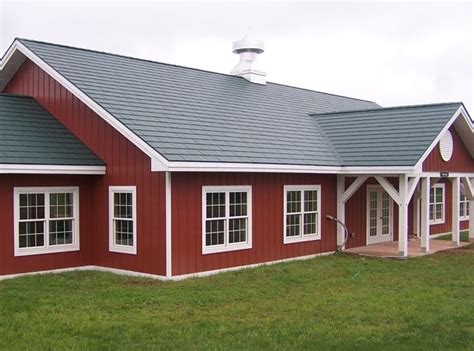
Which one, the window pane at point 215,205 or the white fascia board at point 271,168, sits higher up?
the white fascia board at point 271,168

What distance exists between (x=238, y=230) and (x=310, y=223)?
285 centimetres

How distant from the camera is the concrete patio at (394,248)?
16047mm

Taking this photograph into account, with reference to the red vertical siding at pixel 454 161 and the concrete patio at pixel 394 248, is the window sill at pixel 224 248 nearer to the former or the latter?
the concrete patio at pixel 394 248

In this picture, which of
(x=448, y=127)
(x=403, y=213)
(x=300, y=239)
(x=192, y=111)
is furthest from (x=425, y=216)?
(x=192, y=111)

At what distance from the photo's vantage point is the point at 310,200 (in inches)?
628

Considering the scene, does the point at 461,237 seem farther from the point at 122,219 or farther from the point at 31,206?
the point at 31,206

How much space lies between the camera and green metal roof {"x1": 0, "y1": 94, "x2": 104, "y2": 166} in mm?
12312

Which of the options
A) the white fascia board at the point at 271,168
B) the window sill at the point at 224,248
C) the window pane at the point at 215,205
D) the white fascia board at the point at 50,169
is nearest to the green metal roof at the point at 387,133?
the white fascia board at the point at 271,168

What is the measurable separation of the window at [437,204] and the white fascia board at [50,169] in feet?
41.0

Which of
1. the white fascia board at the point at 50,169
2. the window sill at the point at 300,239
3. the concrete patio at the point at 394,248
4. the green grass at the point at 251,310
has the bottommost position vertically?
the green grass at the point at 251,310

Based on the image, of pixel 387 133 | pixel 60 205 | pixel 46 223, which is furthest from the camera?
pixel 387 133

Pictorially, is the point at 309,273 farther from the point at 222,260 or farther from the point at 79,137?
the point at 79,137

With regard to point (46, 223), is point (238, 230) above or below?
below

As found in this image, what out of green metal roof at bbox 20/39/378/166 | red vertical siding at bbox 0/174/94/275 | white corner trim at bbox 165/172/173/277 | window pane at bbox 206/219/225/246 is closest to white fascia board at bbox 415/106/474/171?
green metal roof at bbox 20/39/378/166
